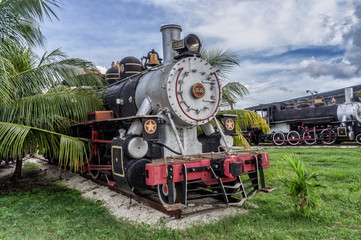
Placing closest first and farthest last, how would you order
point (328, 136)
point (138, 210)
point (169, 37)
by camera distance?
point (138, 210) → point (169, 37) → point (328, 136)

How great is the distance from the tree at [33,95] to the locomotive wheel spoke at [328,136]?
41.8ft

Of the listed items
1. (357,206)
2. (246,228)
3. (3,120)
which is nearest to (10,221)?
(3,120)

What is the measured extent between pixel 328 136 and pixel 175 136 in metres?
13.0

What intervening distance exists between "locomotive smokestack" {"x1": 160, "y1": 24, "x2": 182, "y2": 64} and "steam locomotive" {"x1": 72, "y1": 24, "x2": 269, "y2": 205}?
19 mm

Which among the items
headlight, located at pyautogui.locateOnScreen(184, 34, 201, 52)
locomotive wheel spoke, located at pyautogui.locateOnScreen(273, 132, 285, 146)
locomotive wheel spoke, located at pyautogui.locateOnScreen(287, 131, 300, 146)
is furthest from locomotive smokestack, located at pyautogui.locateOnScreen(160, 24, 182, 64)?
locomotive wheel spoke, located at pyautogui.locateOnScreen(273, 132, 285, 146)

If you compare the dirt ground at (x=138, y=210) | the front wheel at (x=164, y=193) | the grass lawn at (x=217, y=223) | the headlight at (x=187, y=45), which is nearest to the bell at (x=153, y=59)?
the headlight at (x=187, y=45)

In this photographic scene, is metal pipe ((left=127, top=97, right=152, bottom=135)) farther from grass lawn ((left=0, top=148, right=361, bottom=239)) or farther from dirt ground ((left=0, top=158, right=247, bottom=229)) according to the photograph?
grass lawn ((left=0, top=148, right=361, bottom=239))

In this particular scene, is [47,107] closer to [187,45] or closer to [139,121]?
[139,121]

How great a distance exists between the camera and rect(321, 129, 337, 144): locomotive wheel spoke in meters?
15.1

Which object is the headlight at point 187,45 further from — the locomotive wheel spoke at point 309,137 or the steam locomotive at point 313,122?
the locomotive wheel spoke at point 309,137

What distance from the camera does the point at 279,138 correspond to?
57.5 ft

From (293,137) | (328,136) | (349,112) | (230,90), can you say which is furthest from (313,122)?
(230,90)

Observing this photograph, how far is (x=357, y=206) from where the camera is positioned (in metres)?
4.50

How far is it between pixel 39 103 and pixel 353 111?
Result: 1423 cm
